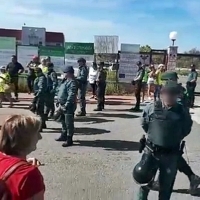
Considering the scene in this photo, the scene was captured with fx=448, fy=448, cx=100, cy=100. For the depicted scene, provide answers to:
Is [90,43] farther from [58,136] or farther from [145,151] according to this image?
[145,151]

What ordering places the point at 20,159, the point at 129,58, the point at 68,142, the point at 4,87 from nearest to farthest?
the point at 20,159 < the point at 68,142 < the point at 4,87 < the point at 129,58

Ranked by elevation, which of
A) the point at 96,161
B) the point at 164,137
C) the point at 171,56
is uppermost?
the point at 171,56

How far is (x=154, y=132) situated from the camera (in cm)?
476

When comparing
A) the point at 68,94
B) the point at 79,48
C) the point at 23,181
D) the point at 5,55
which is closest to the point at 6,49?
the point at 5,55

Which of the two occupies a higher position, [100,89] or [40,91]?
[40,91]

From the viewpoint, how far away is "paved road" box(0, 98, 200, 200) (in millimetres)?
5898

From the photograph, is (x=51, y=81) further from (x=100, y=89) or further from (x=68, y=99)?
(x=100, y=89)

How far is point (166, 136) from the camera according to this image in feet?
15.3

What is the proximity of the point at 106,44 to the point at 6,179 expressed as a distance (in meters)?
18.8

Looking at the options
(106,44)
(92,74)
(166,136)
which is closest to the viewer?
(166,136)

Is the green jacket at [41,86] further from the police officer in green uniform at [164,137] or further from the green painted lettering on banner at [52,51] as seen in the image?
Result: the green painted lettering on banner at [52,51]

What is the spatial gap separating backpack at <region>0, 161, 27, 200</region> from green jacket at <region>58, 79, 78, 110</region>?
6215 mm

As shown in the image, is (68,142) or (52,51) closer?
(68,142)

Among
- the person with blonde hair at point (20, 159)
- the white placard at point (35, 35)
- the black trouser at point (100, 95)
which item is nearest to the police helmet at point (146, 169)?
the person with blonde hair at point (20, 159)
